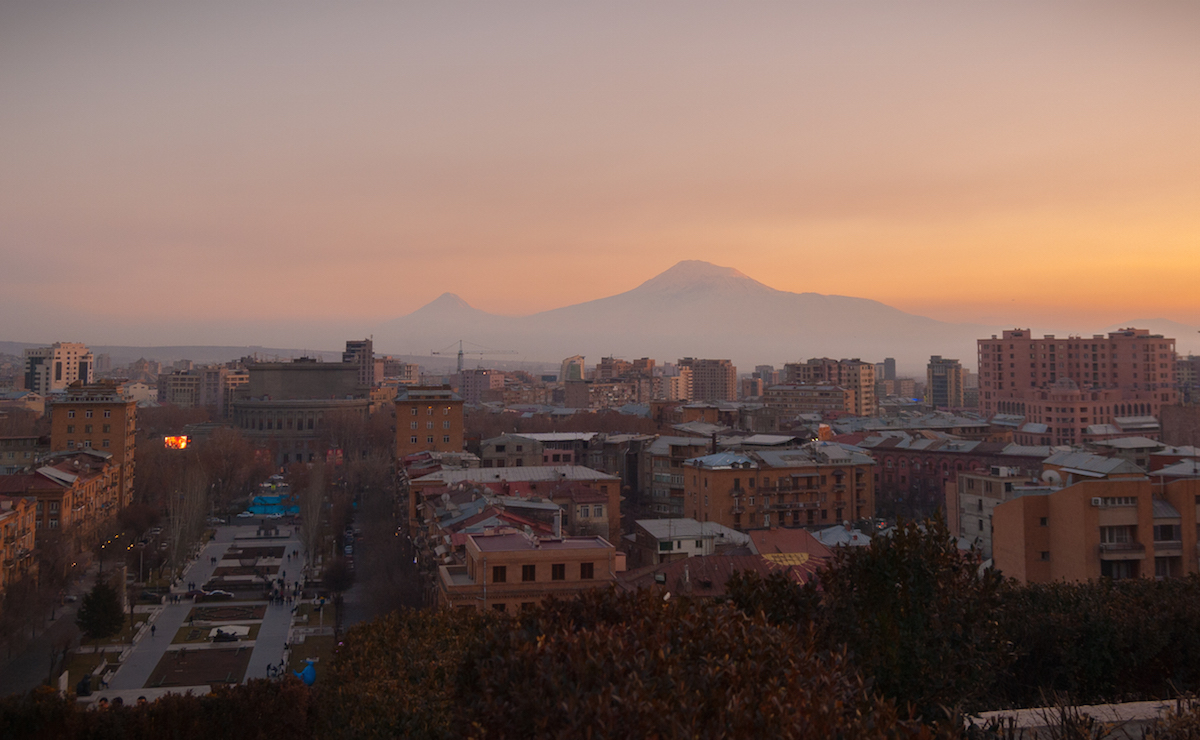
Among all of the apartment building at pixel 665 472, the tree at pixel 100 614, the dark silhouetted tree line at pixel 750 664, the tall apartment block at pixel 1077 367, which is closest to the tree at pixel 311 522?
the tree at pixel 100 614

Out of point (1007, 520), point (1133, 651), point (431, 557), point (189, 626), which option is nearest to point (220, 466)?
point (189, 626)

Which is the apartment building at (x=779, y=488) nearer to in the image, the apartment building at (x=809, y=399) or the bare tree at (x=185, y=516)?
the bare tree at (x=185, y=516)

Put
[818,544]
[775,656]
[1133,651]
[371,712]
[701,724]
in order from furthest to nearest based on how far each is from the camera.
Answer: [818,544] < [1133,651] < [371,712] < [775,656] < [701,724]

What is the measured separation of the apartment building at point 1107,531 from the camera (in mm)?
16969

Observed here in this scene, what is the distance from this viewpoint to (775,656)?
4812 mm

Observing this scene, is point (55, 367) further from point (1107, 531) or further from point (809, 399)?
point (1107, 531)

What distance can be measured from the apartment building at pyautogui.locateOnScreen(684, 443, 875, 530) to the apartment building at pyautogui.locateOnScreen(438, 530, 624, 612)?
13.9 metres

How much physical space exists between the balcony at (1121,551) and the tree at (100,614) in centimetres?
2063

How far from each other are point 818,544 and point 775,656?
17.3 meters

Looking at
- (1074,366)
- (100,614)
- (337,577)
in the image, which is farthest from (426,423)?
(1074,366)

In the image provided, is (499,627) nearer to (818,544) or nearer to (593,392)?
(818,544)

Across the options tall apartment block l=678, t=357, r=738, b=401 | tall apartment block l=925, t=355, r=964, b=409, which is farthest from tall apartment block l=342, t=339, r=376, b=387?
tall apartment block l=925, t=355, r=964, b=409

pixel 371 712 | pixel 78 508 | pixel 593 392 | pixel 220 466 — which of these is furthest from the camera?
pixel 593 392

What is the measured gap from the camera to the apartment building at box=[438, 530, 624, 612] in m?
14.5
